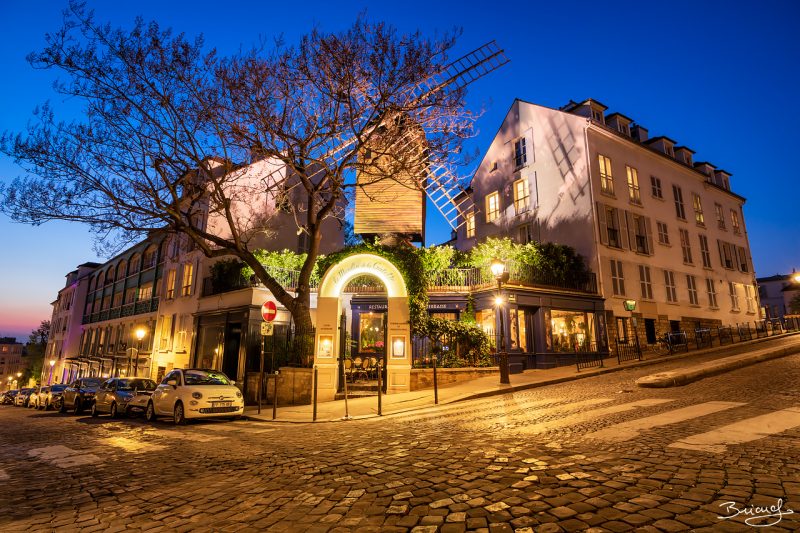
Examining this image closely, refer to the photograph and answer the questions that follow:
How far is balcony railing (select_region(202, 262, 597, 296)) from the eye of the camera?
20047mm

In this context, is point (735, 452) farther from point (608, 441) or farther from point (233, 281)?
point (233, 281)

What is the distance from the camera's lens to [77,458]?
689 cm

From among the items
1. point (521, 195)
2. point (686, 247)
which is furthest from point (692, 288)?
point (521, 195)

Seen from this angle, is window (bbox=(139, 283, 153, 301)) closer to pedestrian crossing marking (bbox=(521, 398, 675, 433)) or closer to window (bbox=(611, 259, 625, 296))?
window (bbox=(611, 259, 625, 296))

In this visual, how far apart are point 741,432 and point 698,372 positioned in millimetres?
6738

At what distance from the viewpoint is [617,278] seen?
22516mm

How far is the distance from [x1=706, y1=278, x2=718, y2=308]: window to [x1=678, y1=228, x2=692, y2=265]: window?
2477 mm

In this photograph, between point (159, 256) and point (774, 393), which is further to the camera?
point (159, 256)

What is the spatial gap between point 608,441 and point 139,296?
39374 mm

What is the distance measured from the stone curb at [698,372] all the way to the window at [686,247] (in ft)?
44.6

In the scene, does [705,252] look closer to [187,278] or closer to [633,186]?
[633,186]

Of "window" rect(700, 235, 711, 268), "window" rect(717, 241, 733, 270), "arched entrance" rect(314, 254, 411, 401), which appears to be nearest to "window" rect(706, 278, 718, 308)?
"window" rect(700, 235, 711, 268)

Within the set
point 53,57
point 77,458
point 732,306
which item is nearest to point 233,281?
point 53,57

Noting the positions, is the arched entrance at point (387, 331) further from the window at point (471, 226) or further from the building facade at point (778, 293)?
the building facade at point (778, 293)
